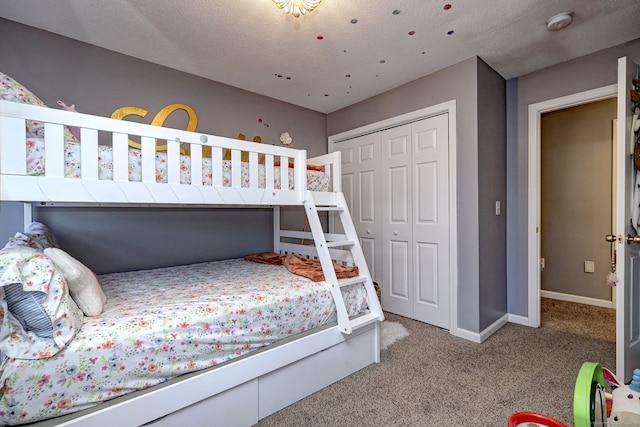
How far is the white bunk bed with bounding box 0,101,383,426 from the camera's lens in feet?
3.86

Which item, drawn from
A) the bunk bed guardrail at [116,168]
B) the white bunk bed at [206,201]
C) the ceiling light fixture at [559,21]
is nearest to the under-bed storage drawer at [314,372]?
the white bunk bed at [206,201]

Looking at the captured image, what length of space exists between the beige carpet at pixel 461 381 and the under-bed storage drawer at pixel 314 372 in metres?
0.04

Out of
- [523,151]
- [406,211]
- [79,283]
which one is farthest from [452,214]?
[79,283]

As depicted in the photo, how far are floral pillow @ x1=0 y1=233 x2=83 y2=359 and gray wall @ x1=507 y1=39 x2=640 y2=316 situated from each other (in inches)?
126

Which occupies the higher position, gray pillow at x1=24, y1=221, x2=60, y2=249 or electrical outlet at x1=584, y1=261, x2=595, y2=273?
gray pillow at x1=24, y1=221, x2=60, y2=249

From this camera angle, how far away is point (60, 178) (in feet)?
4.08

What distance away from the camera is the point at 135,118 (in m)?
2.42

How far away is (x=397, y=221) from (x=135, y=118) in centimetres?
250

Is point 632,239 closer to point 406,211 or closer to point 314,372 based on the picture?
point 406,211

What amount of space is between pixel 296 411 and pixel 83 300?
1161 mm

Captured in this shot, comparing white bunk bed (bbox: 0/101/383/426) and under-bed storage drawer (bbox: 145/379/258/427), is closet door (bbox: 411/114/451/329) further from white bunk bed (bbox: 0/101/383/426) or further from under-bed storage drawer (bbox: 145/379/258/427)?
under-bed storage drawer (bbox: 145/379/258/427)

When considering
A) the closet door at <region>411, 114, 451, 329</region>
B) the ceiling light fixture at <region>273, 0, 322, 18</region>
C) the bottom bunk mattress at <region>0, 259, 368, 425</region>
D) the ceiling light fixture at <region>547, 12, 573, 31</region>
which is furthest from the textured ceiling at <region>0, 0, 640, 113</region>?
the bottom bunk mattress at <region>0, 259, 368, 425</region>

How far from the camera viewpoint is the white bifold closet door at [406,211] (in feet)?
8.88

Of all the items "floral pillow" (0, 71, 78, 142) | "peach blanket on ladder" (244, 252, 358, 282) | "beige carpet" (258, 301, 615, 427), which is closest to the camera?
"floral pillow" (0, 71, 78, 142)
